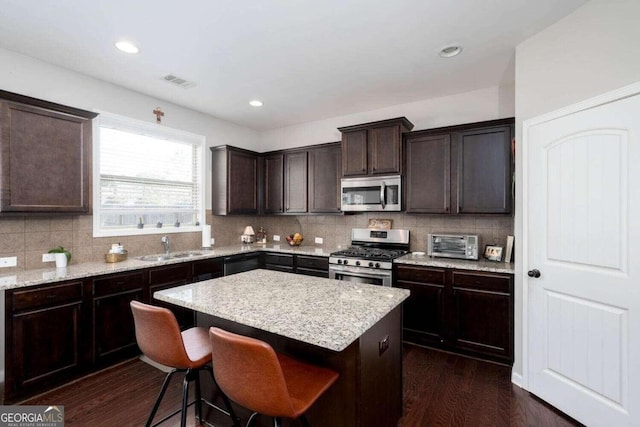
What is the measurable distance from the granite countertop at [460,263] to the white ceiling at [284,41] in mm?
1940

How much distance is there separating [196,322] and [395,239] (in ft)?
8.71

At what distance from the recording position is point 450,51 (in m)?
2.66

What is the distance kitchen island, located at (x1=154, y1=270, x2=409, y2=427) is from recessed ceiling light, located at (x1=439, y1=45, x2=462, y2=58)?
2133 millimetres

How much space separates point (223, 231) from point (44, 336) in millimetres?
2480

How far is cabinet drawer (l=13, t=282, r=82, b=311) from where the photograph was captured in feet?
7.33

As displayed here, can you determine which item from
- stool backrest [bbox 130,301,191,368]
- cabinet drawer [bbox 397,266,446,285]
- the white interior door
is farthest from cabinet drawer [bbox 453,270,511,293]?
stool backrest [bbox 130,301,191,368]

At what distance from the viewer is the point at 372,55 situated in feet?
8.95

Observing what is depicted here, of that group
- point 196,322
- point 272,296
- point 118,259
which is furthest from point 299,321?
point 118,259

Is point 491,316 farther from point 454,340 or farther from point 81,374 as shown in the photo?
point 81,374

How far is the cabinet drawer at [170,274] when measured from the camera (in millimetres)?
3086

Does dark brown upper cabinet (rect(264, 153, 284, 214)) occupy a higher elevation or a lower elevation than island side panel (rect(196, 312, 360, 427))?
higher

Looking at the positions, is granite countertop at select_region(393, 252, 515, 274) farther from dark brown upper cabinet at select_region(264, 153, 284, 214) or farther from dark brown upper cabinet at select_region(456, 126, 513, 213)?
dark brown upper cabinet at select_region(264, 153, 284, 214)

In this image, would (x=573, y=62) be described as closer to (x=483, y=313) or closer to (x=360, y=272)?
(x=483, y=313)

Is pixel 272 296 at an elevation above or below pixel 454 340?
above
